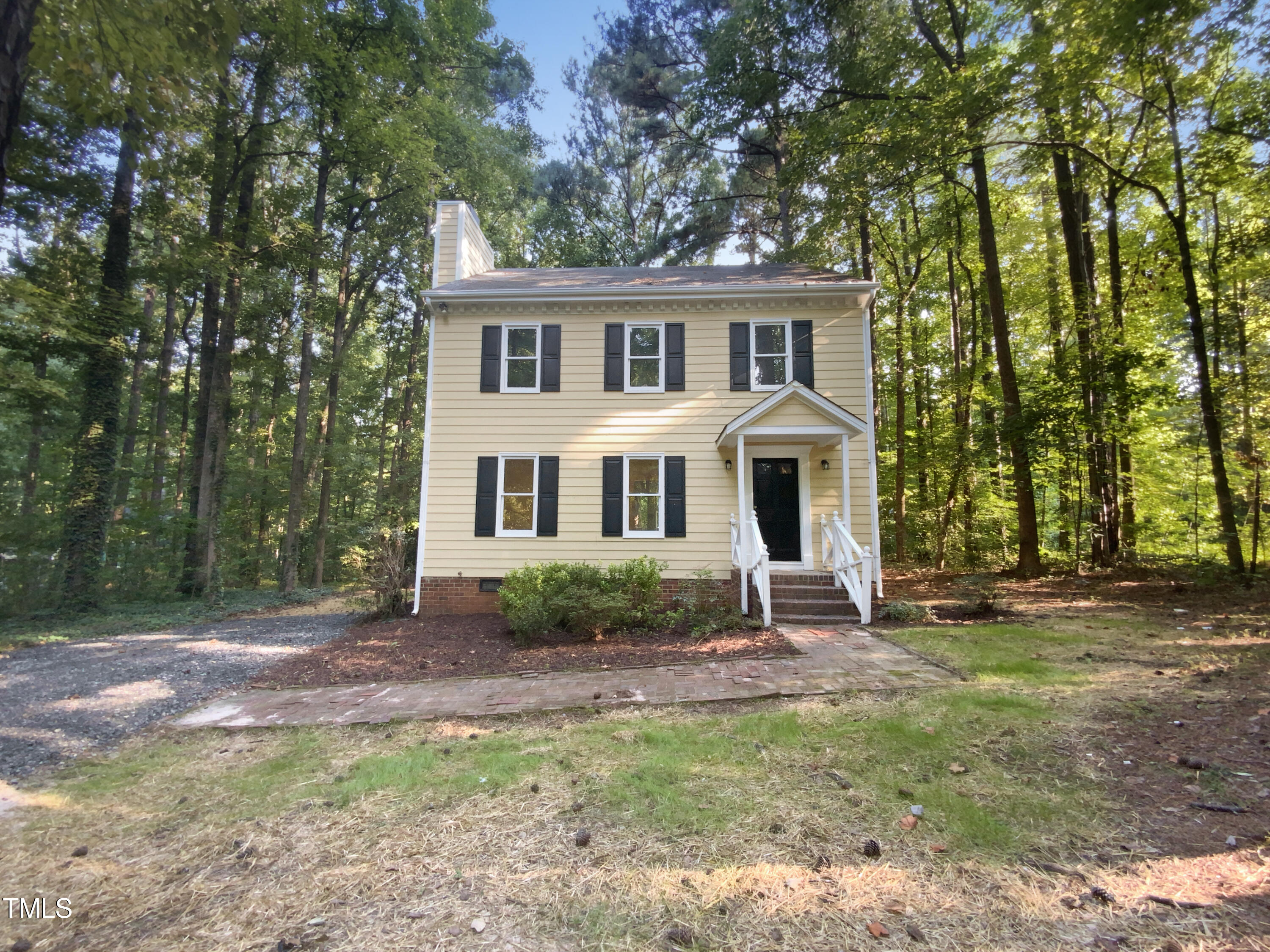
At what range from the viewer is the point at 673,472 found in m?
10.2

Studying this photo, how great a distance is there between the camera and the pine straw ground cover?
6.94ft

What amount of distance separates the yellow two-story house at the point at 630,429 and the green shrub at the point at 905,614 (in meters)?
1.33

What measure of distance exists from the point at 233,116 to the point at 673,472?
45.7ft

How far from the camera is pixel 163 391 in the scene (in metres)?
17.0

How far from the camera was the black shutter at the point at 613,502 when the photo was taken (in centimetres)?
1023

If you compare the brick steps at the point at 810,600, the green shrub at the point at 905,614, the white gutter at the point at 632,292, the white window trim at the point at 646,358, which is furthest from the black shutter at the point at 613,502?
the green shrub at the point at 905,614

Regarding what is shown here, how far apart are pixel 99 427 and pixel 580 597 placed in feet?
37.2

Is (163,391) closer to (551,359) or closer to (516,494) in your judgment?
(516,494)

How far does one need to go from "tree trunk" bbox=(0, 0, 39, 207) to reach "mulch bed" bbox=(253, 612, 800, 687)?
18.1ft

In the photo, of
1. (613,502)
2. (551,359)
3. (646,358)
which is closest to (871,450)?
(646,358)

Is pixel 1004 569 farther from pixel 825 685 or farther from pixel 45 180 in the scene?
pixel 45 180

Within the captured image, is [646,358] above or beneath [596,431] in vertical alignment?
above

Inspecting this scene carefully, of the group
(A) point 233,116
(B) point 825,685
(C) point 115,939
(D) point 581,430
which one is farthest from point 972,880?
(A) point 233,116

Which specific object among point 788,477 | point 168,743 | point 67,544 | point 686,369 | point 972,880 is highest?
point 686,369
